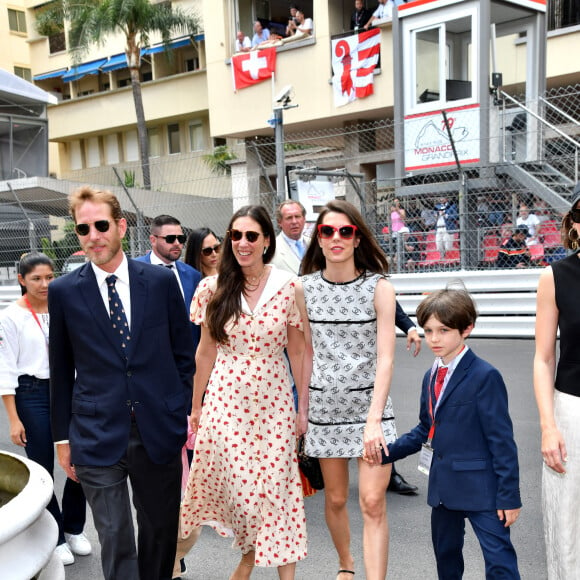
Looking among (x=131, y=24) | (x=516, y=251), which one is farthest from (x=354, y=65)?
(x=131, y=24)

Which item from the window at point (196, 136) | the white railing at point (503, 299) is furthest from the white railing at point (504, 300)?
the window at point (196, 136)

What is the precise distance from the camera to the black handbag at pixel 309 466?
3588 millimetres

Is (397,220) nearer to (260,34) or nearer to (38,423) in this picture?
(38,423)

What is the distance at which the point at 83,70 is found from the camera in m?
34.2

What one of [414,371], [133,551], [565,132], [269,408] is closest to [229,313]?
[269,408]

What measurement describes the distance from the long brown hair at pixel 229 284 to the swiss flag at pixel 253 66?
18095mm

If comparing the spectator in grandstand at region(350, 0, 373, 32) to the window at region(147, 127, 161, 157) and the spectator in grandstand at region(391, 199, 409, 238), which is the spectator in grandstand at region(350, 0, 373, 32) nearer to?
the spectator in grandstand at region(391, 199, 409, 238)

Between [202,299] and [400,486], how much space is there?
2.21 m

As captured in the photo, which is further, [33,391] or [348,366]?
[33,391]

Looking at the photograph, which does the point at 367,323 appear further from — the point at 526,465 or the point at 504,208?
the point at 504,208

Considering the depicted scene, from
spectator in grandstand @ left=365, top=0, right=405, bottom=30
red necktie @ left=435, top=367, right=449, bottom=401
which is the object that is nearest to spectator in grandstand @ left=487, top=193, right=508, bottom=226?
red necktie @ left=435, top=367, right=449, bottom=401

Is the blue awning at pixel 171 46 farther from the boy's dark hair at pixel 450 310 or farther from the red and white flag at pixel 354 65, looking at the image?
the boy's dark hair at pixel 450 310

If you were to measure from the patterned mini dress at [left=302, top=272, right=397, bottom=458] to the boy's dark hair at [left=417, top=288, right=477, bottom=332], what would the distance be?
1.33 feet

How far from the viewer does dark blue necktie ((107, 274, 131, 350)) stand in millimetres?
3061
